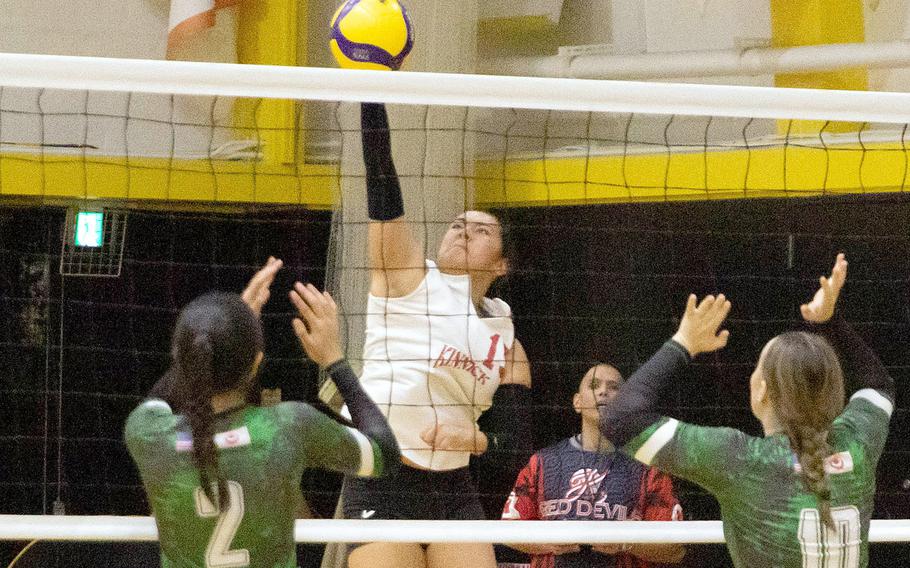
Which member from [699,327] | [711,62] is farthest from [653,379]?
[711,62]

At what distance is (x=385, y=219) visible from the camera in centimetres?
300

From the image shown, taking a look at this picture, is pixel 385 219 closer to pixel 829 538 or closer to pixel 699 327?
pixel 699 327

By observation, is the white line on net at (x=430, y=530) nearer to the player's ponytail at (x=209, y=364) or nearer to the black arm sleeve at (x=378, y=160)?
the player's ponytail at (x=209, y=364)

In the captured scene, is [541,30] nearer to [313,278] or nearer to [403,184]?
[403,184]

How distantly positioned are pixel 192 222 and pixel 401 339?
111 inches

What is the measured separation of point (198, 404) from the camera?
2.46 meters

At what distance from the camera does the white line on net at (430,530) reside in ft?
9.93

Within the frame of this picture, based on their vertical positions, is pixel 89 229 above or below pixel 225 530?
above

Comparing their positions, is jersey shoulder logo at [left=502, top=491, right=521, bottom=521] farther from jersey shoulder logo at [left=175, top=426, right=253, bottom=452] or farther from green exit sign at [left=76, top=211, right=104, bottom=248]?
green exit sign at [left=76, top=211, right=104, bottom=248]

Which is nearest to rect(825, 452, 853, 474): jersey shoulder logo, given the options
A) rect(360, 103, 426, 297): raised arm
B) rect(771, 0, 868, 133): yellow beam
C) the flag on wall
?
rect(360, 103, 426, 297): raised arm

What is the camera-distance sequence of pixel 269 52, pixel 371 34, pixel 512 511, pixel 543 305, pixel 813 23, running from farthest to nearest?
pixel 269 52, pixel 813 23, pixel 543 305, pixel 512 511, pixel 371 34

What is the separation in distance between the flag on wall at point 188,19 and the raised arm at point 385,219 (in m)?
3.12

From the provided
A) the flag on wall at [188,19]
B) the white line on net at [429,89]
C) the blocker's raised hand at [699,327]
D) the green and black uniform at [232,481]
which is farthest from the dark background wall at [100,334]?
the blocker's raised hand at [699,327]

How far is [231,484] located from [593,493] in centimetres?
216
